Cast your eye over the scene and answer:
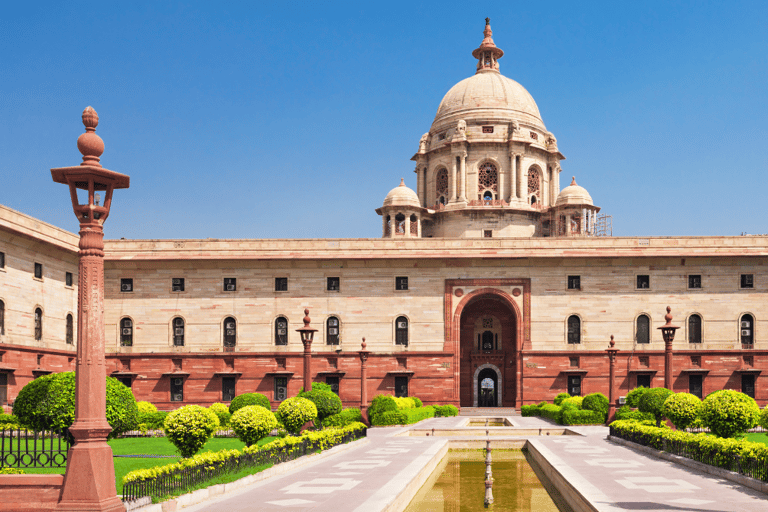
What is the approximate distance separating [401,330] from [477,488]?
74.6ft

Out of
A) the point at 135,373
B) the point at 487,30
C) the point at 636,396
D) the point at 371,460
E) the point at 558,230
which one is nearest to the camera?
the point at 371,460

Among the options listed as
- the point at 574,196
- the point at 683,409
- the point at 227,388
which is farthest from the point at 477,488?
the point at 574,196

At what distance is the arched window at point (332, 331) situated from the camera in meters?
36.9

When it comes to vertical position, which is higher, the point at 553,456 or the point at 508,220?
the point at 508,220

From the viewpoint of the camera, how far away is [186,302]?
37344 millimetres

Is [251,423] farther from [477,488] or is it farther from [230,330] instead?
[230,330]

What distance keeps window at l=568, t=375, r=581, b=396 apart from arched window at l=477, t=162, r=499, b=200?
1586cm

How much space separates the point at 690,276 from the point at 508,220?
13042mm

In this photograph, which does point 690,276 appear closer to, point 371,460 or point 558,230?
point 558,230

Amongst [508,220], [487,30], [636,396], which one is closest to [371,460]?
[636,396]

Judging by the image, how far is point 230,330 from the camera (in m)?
37.3

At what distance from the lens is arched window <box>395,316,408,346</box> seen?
37.2m

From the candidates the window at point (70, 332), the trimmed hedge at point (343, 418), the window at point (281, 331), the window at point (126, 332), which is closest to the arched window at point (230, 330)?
the window at point (281, 331)

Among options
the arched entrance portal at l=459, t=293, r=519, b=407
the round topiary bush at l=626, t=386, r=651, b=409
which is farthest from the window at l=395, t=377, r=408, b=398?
the round topiary bush at l=626, t=386, r=651, b=409
